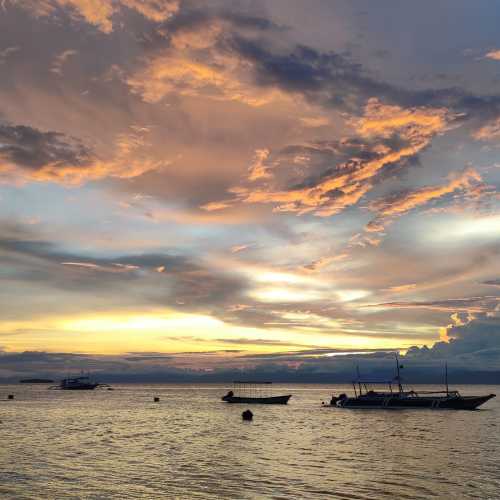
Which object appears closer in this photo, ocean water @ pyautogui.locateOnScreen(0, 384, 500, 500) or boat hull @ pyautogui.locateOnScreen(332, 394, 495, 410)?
ocean water @ pyautogui.locateOnScreen(0, 384, 500, 500)

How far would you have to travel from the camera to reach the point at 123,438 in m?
78.8

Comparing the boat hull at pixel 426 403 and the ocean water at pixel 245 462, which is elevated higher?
the boat hull at pixel 426 403

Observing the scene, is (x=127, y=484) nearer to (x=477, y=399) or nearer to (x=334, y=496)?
(x=334, y=496)

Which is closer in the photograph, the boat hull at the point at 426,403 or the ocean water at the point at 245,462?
the ocean water at the point at 245,462

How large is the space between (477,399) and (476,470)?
349 ft

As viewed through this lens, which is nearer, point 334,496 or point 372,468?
point 334,496

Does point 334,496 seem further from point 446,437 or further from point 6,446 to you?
point 446,437

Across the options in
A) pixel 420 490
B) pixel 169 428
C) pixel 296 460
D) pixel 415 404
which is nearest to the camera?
pixel 420 490

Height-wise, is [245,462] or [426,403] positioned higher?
[426,403]

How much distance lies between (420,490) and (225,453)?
2760cm

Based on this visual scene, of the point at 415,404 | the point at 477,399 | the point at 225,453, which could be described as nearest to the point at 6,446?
the point at 225,453

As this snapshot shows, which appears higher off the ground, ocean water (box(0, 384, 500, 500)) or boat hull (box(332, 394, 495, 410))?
boat hull (box(332, 394, 495, 410))

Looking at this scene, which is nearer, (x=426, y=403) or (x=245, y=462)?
(x=245, y=462)

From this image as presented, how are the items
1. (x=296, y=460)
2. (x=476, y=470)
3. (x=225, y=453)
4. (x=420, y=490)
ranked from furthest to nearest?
(x=225, y=453) → (x=296, y=460) → (x=476, y=470) → (x=420, y=490)
